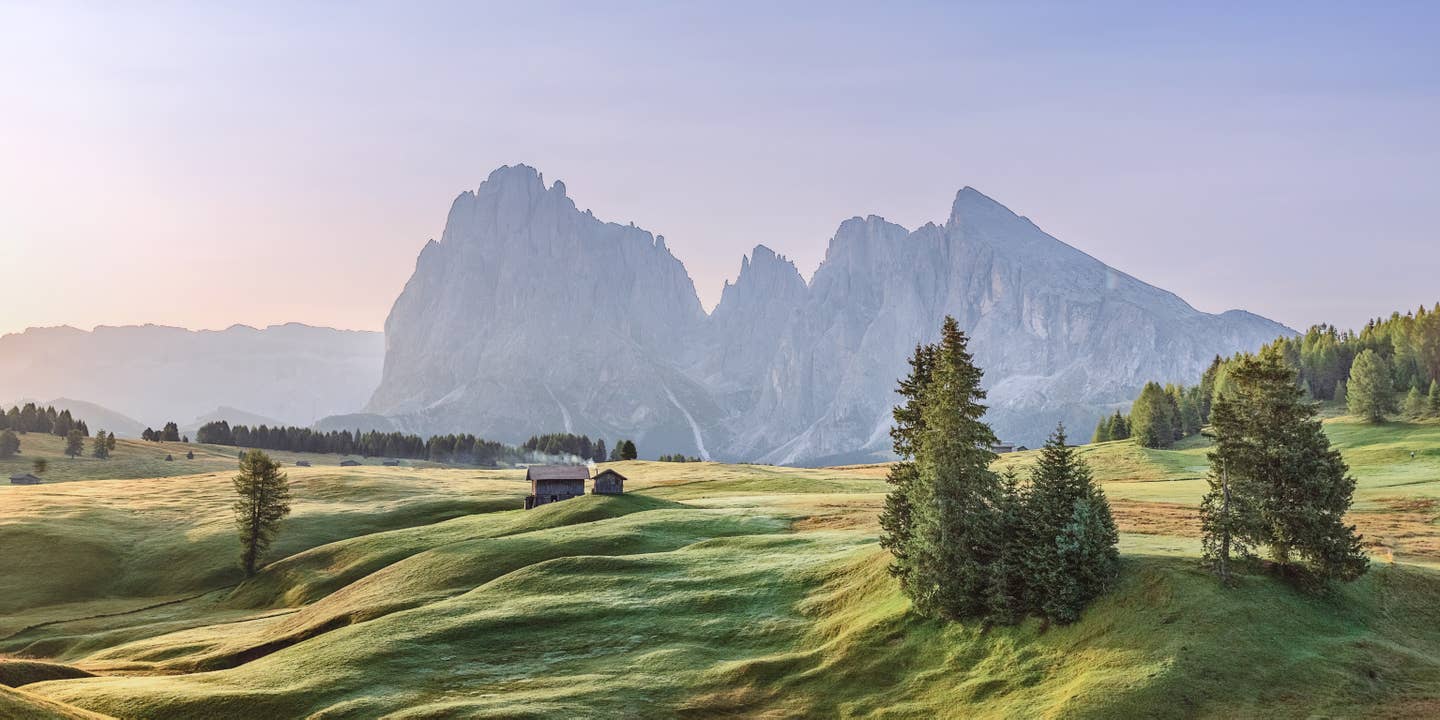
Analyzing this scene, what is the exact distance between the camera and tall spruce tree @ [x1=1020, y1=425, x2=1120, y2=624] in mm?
43688

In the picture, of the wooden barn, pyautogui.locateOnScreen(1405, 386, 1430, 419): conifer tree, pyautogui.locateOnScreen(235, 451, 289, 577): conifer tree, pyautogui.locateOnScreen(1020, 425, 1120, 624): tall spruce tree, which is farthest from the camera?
pyautogui.locateOnScreen(1405, 386, 1430, 419): conifer tree

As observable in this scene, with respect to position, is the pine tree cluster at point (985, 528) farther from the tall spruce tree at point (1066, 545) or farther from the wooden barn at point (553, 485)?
the wooden barn at point (553, 485)

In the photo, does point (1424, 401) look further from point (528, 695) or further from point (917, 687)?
point (528, 695)

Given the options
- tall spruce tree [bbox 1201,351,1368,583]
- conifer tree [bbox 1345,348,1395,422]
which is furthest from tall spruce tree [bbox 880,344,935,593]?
conifer tree [bbox 1345,348,1395,422]

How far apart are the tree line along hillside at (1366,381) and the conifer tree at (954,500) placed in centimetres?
10780

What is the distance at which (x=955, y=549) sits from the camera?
47.9 m

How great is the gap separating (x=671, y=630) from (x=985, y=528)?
63.2ft

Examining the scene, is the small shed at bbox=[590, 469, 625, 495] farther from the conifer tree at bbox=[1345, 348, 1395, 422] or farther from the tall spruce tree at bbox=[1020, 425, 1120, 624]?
the conifer tree at bbox=[1345, 348, 1395, 422]

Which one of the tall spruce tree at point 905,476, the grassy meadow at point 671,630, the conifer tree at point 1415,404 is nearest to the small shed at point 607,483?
the grassy meadow at point 671,630

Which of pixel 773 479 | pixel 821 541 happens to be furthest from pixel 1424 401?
pixel 821 541

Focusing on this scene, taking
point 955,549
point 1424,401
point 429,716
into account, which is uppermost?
point 1424,401

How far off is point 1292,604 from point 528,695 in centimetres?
3649

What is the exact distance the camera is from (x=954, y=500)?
49.8 m

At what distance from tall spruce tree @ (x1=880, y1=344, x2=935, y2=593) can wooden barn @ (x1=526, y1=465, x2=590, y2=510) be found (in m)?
65.2
